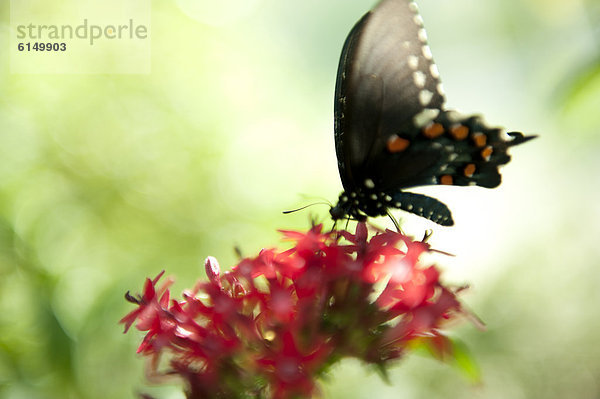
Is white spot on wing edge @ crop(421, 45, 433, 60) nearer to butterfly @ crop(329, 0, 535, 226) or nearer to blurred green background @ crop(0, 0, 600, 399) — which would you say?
butterfly @ crop(329, 0, 535, 226)

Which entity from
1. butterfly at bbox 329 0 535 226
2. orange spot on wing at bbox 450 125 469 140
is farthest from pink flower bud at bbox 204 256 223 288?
orange spot on wing at bbox 450 125 469 140

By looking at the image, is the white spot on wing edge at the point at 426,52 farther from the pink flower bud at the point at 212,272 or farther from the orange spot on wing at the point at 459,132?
the pink flower bud at the point at 212,272

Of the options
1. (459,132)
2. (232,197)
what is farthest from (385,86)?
(232,197)

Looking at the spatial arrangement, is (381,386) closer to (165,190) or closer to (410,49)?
(410,49)

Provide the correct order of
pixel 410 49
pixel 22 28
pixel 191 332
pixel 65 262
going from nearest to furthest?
pixel 191 332
pixel 410 49
pixel 65 262
pixel 22 28

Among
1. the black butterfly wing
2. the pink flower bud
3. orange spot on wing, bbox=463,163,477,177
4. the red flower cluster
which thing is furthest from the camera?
orange spot on wing, bbox=463,163,477,177

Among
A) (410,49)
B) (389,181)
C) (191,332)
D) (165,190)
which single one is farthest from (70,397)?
(165,190)
